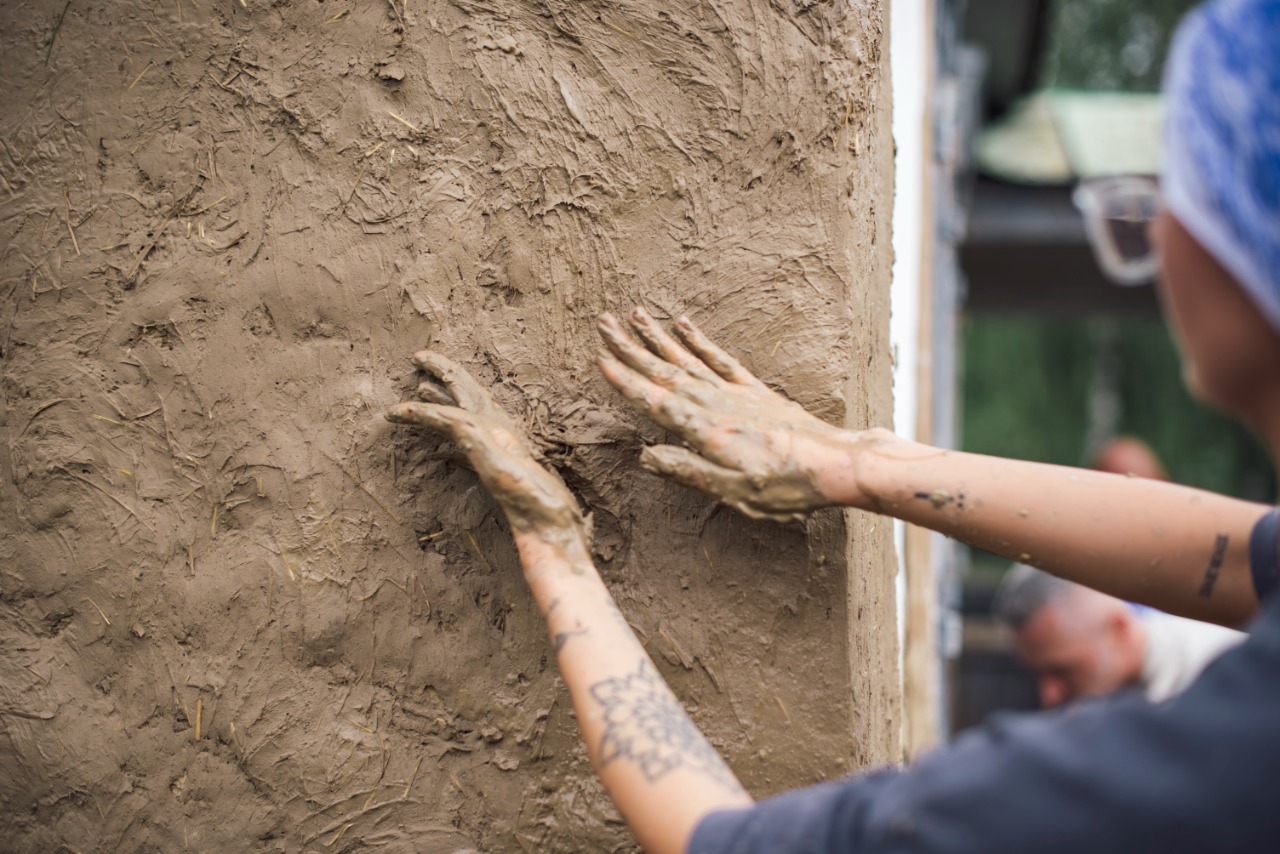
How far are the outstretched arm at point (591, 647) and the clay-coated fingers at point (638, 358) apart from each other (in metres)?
0.19

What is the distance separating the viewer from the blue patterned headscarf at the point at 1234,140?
0.75 metres

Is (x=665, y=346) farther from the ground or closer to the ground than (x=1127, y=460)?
farther from the ground

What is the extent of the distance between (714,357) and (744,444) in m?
0.17

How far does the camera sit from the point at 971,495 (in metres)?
1.29

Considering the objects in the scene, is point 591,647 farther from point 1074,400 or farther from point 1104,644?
point 1074,400

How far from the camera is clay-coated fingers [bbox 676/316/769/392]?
4.53 ft

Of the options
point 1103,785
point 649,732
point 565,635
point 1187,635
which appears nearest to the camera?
point 1103,785

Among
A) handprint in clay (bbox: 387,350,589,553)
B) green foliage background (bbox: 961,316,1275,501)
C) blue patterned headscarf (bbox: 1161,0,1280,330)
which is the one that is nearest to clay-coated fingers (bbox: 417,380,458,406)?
handprint in clay (bbox: 387,350,589,553)

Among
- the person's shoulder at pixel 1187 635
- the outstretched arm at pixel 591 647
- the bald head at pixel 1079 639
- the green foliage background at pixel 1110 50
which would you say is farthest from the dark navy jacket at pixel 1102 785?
the green foliage background at pixel 1110 50

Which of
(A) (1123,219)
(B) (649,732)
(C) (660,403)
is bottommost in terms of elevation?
(A) (1123,219)

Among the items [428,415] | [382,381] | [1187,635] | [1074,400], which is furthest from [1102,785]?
[1074,400]

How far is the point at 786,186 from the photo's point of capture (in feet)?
4.83

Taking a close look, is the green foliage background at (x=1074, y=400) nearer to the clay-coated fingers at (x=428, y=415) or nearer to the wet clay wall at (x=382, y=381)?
the wet clay wall at (x=382, y=381)

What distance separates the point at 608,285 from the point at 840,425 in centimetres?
41
